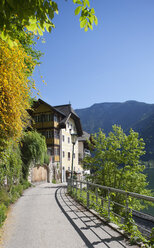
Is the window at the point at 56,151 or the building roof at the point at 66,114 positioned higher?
the building roof at the point at 66,114

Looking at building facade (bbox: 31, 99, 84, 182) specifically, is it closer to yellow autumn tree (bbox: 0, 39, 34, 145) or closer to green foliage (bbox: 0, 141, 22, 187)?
green foliage (bbox: 0, 141, 22, 187)

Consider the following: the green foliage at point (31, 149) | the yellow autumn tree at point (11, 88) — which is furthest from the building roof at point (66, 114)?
the yellow autumn tree at point (11, 88)

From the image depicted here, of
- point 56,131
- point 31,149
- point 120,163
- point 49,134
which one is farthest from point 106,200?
point 56,131

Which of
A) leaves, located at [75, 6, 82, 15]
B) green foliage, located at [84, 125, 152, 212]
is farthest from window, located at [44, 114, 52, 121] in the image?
leaves, located at [75, 6, 82, 15]

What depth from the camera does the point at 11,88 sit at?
6.69 meters

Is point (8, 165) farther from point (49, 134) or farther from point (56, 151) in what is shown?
point (56, 151)

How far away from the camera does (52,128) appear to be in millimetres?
34000

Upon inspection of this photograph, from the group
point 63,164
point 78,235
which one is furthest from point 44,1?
point 63,164

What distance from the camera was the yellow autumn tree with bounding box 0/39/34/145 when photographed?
20.2 ft

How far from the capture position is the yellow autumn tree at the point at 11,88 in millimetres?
6156

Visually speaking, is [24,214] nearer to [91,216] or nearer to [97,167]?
[91,216]

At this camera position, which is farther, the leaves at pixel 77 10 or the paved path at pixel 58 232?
the paved path at pixel 58 232

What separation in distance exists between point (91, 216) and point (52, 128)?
26604 mm

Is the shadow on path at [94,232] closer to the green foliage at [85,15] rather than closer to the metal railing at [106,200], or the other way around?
the metal railing at [106,200]
